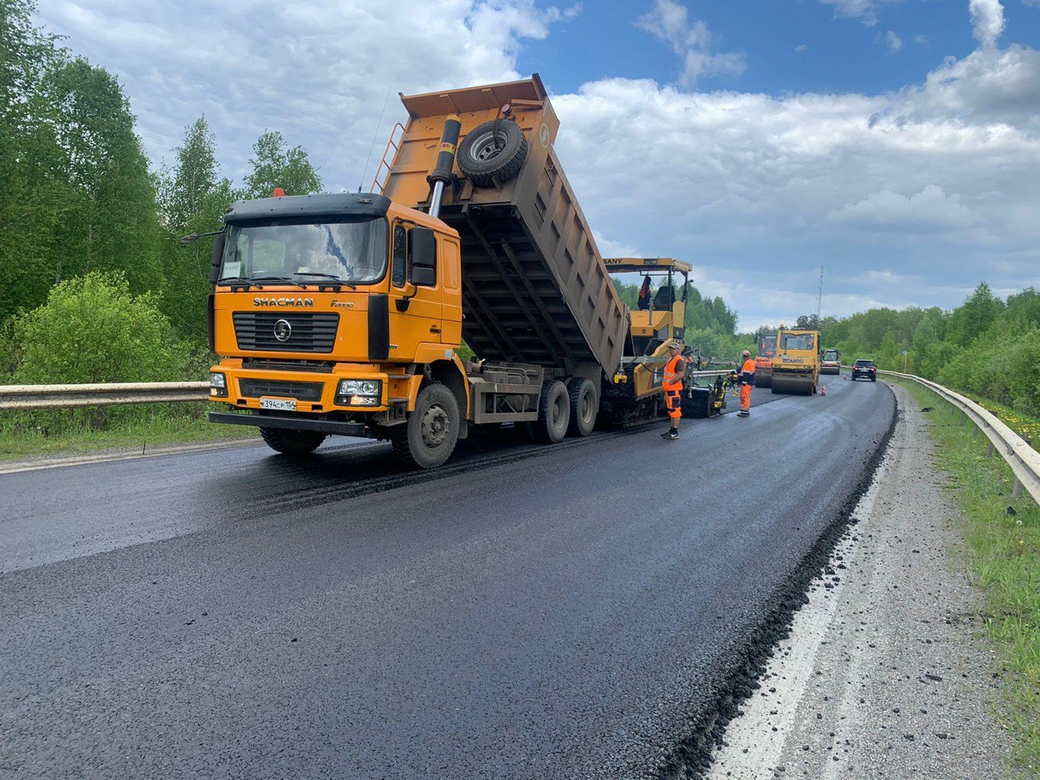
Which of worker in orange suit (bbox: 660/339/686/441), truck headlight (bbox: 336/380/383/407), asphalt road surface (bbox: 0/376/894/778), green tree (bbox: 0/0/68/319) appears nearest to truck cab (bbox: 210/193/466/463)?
truck headlight (bbox: 336/380/383/407)

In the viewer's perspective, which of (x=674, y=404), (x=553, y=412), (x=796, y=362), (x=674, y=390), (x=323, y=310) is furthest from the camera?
(x=796, y=362)

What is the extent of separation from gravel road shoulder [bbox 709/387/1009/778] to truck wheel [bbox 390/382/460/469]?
410 cm

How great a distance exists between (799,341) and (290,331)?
952 inches

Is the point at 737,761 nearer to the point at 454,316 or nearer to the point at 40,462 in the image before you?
the point at 454,316

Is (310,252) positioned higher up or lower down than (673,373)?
higher up

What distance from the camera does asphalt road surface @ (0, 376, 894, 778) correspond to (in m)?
2.35

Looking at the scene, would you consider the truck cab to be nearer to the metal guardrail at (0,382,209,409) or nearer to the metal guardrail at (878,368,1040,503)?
the metal guardrail at (0,382,209,409)

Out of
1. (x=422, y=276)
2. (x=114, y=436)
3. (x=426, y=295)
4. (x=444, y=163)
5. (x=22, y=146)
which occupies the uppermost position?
(x=22, y=146)

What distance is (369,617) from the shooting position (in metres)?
3.44

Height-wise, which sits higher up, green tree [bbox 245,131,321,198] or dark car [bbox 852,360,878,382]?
green tree [bbox 245,131,321,198]

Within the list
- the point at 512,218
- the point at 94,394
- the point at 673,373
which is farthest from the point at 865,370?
the point at 94,394

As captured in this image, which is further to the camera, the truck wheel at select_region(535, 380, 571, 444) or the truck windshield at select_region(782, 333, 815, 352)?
the truck windshield at select_region(782, 333, 815, 352)

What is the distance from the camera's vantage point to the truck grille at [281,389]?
21.6ft

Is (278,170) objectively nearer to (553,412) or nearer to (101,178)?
(101,178)
